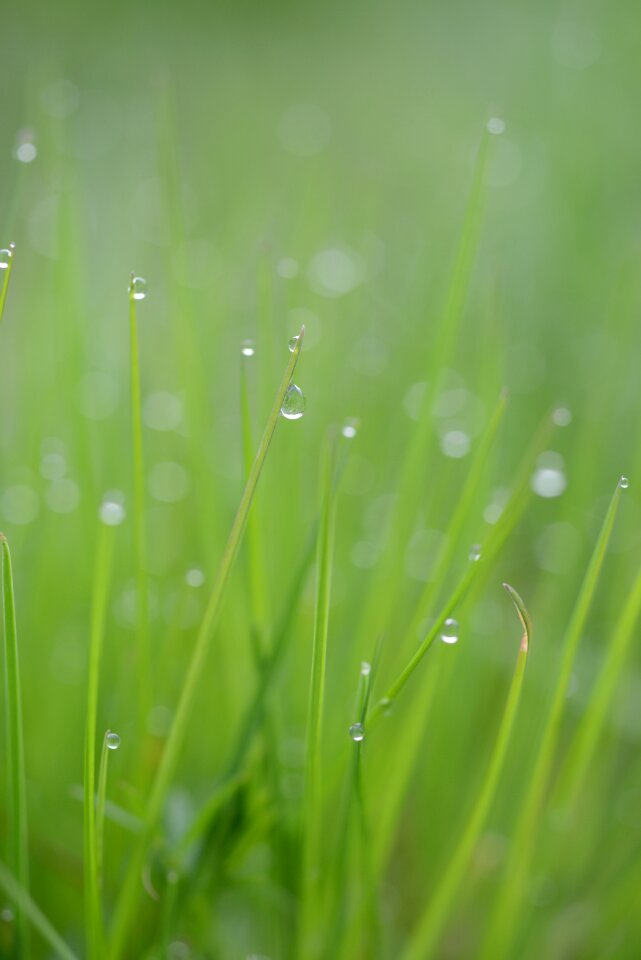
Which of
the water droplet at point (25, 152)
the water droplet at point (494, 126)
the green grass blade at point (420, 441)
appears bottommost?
the green grass blade at point (420, 441)

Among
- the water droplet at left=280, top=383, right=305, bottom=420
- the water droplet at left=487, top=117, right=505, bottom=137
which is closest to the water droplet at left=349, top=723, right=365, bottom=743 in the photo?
the water droplet at left=280, top=383, right=305, bottom=420

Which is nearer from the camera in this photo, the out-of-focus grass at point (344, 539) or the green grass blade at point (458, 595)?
the green grass blade at point (458, 595)

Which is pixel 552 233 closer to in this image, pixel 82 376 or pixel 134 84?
pixel 82 376

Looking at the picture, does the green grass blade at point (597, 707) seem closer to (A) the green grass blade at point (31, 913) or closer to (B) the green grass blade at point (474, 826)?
(B) the green grass blade at point (474, 826)

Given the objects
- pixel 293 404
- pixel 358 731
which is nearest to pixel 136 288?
pixel 293 404

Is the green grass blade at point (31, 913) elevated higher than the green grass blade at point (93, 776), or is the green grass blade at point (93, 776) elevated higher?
the green grass blade at point (93, 776)

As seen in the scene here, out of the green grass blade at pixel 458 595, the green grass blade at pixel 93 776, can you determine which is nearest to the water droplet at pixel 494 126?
the green grass blade at pixel 458 595

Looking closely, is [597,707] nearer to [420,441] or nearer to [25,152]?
[420,441]
